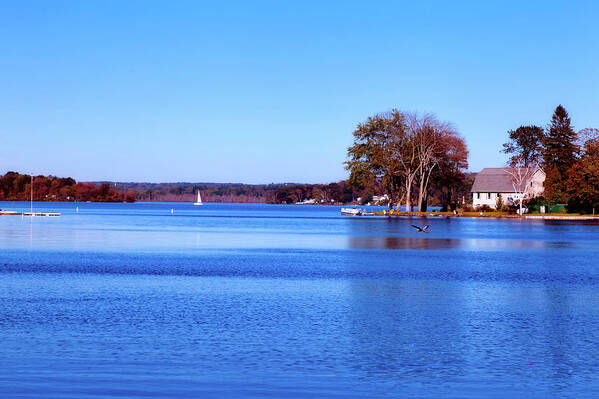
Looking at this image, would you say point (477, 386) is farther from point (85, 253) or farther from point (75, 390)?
point (85, 253)

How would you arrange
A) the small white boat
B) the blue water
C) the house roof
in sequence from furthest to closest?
1. the small white boat
2. the house roof
3. the blue water

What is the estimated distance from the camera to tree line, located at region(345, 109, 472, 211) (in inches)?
4530

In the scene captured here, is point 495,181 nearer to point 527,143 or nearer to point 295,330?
point 527,143

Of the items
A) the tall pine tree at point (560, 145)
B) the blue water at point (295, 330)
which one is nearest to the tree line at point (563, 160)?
the tall pine tree at point (560, 145)

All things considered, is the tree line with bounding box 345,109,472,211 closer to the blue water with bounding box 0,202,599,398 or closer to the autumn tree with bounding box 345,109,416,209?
the autumn tree with bounding box 345,109,416,209

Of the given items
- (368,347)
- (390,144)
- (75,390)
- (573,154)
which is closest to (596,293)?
(368,347)

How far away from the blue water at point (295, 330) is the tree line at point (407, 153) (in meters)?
78.1

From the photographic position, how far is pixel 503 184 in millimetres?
141750

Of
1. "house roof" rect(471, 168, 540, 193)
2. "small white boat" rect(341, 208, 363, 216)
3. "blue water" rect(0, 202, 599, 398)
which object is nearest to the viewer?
"blue water" rect(0, 202, 599, 398)

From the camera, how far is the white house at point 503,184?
135625 mm

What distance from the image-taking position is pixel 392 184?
125438 millimetres

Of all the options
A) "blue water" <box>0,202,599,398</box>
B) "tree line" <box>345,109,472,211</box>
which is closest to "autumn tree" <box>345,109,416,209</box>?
"tree line" <box>345,109,472,211</box>

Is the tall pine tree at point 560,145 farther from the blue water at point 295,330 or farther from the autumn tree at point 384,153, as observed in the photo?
the blue water at point 295,330

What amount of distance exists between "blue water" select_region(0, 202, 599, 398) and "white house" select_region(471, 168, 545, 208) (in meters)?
101
